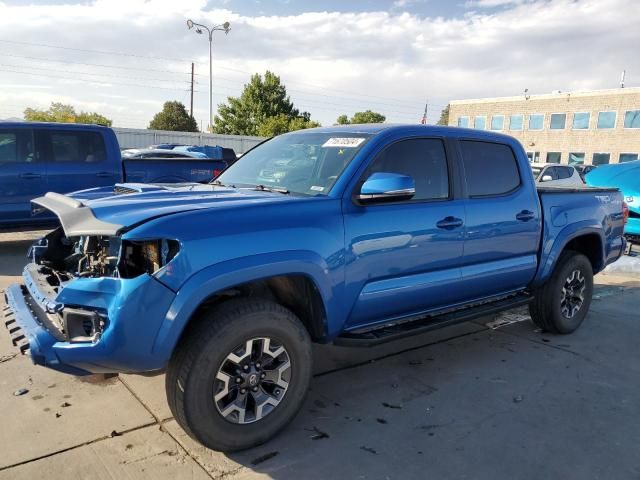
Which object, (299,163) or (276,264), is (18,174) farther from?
(276,264)

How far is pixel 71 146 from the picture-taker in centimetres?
807

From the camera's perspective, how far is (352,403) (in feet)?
11.8

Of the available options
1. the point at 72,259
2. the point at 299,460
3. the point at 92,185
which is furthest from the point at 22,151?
the point at 299,460

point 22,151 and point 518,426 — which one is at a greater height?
point 22,151

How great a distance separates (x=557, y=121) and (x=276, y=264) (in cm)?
4776

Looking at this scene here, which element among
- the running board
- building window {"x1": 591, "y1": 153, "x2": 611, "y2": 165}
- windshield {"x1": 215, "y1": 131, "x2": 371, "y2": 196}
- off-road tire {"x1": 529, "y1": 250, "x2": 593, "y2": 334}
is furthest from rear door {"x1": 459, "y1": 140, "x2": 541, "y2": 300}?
building window {"x1": 591, "y1": 153, "x2": 611, "y2": 165}

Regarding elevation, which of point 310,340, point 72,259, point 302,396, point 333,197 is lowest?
point 302,396

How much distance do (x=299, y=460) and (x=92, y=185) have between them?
21.6ft

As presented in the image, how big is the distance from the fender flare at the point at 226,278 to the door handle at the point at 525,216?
2.10 m

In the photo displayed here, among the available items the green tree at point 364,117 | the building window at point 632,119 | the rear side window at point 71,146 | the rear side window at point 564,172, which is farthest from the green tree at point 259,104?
the rear side window at point 71,146

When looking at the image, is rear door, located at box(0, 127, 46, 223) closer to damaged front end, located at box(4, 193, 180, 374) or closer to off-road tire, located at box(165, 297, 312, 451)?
damaged front end, located at box(4, 193, 180, 374)

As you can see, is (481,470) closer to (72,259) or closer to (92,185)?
(72,259)

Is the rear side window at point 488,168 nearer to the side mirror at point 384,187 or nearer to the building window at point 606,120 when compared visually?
the side mirror at point 384,187

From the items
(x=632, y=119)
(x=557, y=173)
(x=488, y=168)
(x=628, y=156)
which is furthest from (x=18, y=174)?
(x=632, y=119)
